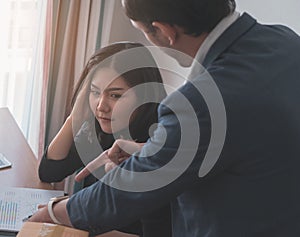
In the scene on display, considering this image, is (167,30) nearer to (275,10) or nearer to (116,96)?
(116,96)

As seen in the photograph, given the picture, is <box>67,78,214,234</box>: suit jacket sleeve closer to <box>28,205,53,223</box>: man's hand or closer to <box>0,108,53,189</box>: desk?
<box>28,205,53,223</box>: man's hand

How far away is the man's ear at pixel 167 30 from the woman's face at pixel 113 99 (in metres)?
0.48

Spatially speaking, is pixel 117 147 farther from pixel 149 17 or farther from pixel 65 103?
pixel 65 103

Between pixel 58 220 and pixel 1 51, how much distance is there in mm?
1525

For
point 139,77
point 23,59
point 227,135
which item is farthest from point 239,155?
point 23,59

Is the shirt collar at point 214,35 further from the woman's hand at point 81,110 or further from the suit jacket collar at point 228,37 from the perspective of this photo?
the woman's hand at point 81,110

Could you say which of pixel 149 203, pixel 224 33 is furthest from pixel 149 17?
pixel 149 203

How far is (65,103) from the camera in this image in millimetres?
2621

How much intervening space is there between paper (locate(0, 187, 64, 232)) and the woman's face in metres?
0.27

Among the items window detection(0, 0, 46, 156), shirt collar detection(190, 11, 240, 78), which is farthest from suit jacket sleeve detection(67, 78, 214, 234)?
window detection(0, 0, 46, 156)

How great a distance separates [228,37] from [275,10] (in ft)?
2.44

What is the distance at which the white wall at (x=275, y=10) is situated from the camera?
156 cm

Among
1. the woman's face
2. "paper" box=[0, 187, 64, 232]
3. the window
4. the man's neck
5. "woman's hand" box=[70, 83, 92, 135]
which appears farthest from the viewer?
the window

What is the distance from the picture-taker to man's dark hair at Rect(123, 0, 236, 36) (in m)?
1.00
